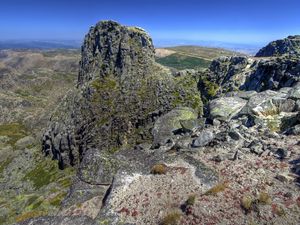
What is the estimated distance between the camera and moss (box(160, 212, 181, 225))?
2158cm

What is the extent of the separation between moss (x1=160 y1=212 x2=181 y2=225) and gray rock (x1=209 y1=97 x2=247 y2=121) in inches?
1025

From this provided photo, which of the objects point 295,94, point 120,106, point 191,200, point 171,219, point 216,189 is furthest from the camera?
point 120,106

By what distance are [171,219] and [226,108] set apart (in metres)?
30.9

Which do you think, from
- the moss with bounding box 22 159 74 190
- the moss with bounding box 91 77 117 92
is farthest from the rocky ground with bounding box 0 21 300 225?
the moss with bounding box 91 77 117 92

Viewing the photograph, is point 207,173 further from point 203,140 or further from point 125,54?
point 125,54

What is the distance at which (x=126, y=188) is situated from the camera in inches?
1047

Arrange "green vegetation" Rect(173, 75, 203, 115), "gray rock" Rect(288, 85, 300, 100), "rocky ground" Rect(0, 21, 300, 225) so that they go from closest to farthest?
"rocky ground" Rect(0, 21, 300, 225)
"gray rock" Rect(288, 85, 300, 100)
"green vegetation" Rect(173, 75, 203, 115)

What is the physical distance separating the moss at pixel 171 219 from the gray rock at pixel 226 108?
85.4ft

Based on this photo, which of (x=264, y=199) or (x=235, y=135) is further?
(x=235, y=135)

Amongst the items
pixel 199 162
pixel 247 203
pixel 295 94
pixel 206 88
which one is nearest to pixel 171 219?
pixel 247 203

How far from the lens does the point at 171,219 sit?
21.7m

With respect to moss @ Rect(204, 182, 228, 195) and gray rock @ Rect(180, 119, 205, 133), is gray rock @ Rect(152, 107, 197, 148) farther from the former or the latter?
moss @ Rect(204, 182, 228, 195)

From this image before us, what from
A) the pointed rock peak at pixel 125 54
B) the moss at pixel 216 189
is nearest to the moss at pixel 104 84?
the pointed rock peak at pixel 125 54

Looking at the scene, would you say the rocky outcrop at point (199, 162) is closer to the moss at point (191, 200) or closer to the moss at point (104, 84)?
the moss at point (191, 200)
